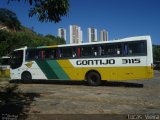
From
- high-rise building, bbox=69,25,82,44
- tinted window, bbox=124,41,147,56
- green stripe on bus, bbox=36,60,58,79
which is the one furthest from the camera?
high-rise building, bbox=69,25,82,44

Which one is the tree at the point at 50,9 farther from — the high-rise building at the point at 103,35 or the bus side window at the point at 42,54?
the high-rise building at the point at 103,35

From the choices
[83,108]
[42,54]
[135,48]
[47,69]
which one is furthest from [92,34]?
[83,108]

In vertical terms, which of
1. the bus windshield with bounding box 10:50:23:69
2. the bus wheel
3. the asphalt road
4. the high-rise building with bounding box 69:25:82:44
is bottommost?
the asphalt road

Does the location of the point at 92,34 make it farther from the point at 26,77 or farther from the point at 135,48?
the point at 135,48

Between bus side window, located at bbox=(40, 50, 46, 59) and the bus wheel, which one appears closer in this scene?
the bus wheel

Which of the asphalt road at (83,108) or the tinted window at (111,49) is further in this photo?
the tinted window at (111,49)

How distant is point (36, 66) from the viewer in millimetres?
22891

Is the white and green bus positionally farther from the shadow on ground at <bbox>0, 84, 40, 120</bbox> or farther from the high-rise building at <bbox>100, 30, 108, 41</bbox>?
the high-rise building at <bbox>100, 30, 108, 41</bbox>

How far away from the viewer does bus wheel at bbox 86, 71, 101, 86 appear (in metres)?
20.5

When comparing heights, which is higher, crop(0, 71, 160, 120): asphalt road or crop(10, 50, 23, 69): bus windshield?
crop(10, 50, 23, 69): bus windshield

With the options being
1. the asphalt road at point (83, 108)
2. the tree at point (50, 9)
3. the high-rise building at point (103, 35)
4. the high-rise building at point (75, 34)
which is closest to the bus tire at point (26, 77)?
the asphalt road at point (83, 108)

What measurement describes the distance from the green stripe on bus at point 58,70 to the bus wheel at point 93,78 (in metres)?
1.71

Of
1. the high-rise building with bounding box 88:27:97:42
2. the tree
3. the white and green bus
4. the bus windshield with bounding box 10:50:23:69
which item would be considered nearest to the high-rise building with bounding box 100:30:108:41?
the high-rise building with bounding box 88:27:97:42

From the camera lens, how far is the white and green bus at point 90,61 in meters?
18.6
